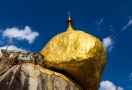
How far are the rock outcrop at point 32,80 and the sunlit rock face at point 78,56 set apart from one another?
847 mm

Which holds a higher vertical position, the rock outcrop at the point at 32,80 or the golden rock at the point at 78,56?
the golden rock at the point at 78,56

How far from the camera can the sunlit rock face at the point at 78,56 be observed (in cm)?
1198

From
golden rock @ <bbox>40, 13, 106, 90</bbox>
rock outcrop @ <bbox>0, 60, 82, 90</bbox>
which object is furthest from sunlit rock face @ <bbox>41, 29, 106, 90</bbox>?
rock outcrop @ <bbox>0, 60, 82, 90</bbox>

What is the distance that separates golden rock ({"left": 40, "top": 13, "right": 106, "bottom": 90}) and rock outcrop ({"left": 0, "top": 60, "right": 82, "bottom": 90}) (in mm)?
844

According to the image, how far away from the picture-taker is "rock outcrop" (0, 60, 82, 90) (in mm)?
10203

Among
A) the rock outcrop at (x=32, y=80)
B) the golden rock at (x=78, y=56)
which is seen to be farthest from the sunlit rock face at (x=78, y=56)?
the rock outcrop at (x=32, y=80)

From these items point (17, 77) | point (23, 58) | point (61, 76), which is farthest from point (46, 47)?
point (17, 77)

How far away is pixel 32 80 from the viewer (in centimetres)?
1035

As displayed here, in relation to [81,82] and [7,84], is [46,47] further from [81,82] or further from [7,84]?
[7,84]

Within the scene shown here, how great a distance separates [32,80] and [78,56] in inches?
117

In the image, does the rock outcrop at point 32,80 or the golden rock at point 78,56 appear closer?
the rock outcrop at point 32,80

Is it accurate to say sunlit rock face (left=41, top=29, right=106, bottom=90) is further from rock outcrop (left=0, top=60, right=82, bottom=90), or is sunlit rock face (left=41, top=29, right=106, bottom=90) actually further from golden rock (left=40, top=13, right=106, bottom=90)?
rock outcrop (left=0, top=60, right=82, bottom=90)

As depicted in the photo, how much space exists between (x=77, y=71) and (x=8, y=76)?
147 inches

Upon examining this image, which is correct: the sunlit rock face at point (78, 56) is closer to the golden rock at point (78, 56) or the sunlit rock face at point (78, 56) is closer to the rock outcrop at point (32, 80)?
the golden rock at point (78, 56)
